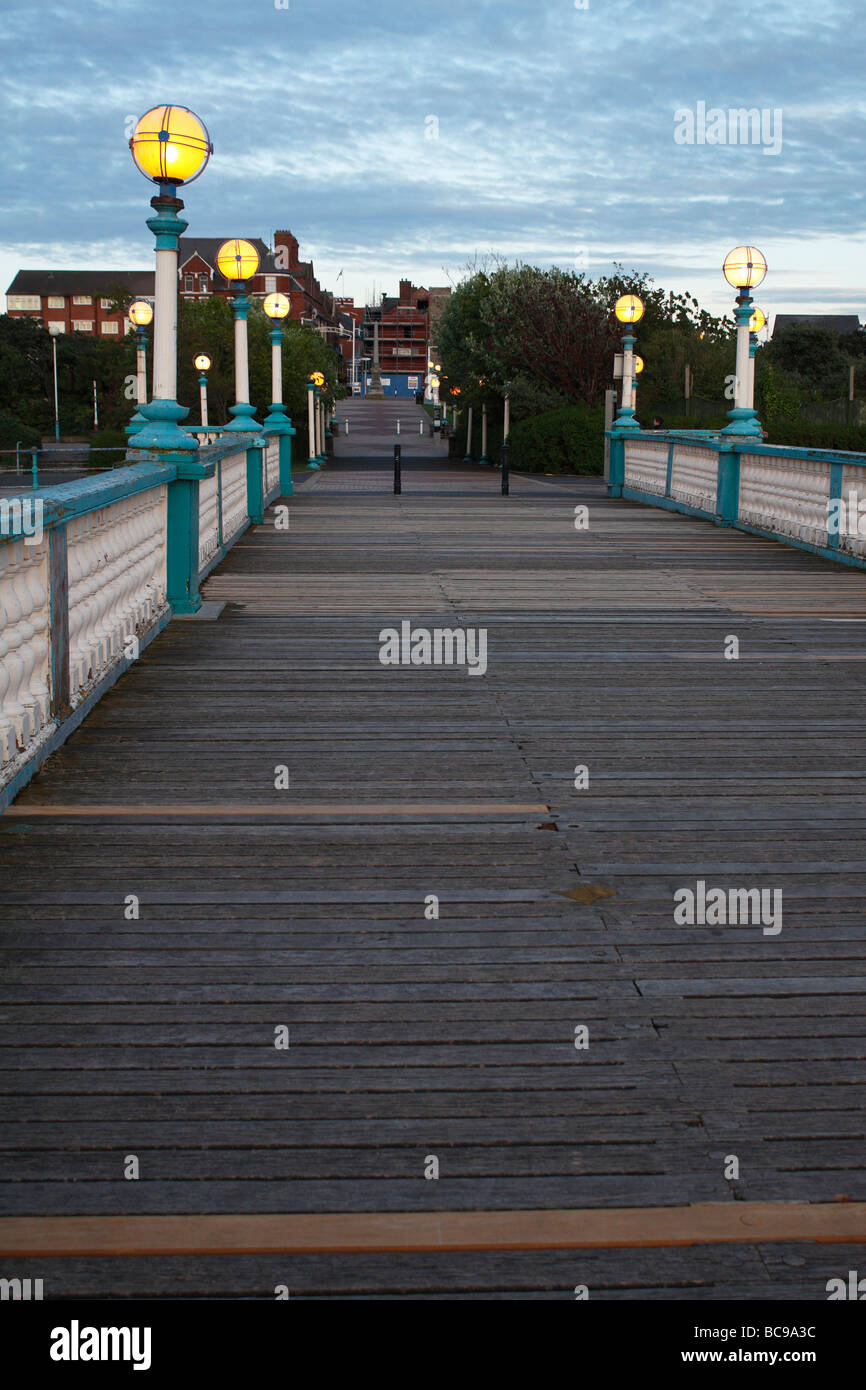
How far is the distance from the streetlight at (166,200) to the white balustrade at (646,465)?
45.2ft

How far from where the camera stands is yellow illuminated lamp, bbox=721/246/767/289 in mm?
17453

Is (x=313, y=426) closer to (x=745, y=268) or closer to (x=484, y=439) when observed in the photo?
(x=484, y=439)

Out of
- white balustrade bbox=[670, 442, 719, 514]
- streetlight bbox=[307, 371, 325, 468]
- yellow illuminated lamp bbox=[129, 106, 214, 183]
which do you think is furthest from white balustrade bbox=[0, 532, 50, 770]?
streetlight bbox=[307, 371, 325, 468]

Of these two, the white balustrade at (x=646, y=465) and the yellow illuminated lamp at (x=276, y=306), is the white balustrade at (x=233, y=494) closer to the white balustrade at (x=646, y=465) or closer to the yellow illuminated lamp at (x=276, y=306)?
the white balustrade at (x=646, y=465)

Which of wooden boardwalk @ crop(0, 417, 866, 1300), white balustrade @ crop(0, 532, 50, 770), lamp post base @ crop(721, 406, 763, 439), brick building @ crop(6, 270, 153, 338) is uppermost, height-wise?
brick building @ crop(6, 270, 153, 338)

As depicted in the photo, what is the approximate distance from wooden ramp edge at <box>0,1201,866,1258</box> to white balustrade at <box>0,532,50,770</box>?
2.90 metres

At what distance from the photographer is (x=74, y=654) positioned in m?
6.79

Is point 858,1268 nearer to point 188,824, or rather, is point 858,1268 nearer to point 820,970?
point 820,970

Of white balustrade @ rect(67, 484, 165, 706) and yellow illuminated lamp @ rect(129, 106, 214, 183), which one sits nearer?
white balustrade @ rect(67, 484, 165, 706)

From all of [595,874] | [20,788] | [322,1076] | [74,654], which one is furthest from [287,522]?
[322,1076]

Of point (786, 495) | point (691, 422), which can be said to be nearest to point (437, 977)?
point (786, 495)

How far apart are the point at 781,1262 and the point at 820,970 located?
1401 mm

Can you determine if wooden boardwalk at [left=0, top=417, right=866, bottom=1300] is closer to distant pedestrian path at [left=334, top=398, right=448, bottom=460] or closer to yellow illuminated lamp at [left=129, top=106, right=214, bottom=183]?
yellow illuminated lamp at [left=129, top=106, right=214, bottom=183]
